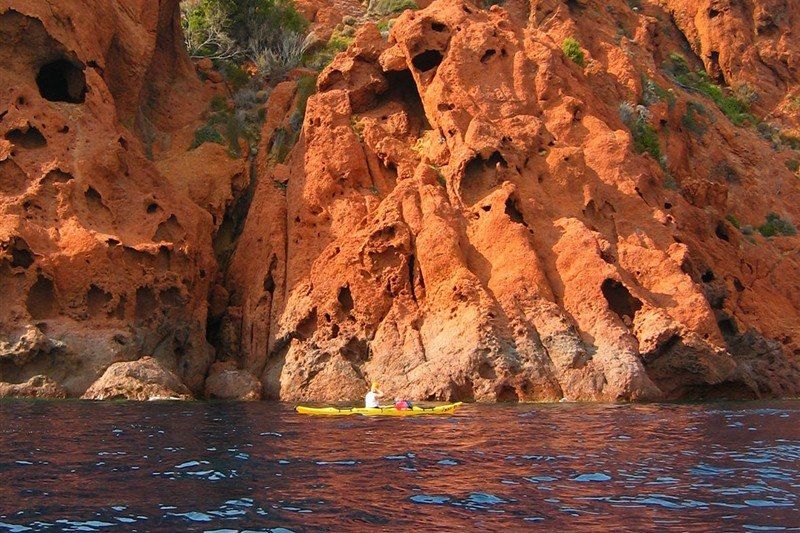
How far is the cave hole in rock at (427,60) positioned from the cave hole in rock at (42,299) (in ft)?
55.6

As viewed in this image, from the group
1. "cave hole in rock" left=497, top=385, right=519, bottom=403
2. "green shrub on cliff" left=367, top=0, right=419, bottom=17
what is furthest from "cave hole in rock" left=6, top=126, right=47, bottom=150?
"green shrub on cliff" left=367, top=0, right=419, bottom=17

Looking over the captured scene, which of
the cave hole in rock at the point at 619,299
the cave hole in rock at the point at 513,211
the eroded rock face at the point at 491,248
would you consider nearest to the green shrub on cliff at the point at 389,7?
the eroded rock face at the point at 491,248

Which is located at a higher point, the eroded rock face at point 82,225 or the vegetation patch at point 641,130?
the vegetation patch at point 641,130

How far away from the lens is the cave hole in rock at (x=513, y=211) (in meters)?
29.9

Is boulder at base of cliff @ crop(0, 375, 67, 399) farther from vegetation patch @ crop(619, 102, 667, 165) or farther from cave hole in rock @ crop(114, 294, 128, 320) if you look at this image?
vegetation patch @ crop(619, 102, 667, 165)

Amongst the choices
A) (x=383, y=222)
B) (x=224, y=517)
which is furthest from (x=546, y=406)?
(x=224, y=517)

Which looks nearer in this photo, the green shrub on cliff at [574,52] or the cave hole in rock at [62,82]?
the cave hole in rock at [62,82]

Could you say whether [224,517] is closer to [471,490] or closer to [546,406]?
[471,490]

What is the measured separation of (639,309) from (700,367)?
2.59 metres

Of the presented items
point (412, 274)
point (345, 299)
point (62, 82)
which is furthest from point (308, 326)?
point (62, 82)

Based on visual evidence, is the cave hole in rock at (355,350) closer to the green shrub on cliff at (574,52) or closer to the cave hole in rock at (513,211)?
A: the cave hole in rock at (513,211)

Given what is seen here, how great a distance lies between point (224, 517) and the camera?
32.3ft

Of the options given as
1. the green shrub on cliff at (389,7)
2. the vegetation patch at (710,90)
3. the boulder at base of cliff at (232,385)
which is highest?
the green shrub on cliff at (389,7)

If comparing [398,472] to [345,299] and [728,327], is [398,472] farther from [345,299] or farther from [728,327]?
[728,327]
